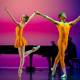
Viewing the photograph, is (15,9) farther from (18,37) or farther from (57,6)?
(18,37)

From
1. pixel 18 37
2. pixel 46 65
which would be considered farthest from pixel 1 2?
pixel 18 37

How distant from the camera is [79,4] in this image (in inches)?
632

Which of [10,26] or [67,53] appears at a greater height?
[10,26]

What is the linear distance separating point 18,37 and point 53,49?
3.36 metres

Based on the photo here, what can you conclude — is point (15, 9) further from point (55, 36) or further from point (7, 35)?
point (55, 36)

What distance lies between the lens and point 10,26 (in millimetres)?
15688

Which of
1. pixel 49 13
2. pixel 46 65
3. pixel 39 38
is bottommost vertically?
pixel 46 65

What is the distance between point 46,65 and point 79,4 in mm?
3165

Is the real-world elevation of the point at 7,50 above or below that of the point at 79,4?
below

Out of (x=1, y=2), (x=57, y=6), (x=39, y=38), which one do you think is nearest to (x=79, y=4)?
(x=57, y=6)

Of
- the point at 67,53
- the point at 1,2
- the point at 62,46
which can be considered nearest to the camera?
the point at 62,46

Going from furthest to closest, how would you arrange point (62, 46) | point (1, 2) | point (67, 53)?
point (1, 2) < point (67, 53) < point (62, 46)

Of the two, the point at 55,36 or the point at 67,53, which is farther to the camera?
the point at 55,36

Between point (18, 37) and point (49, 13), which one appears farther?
point (49, 13)
